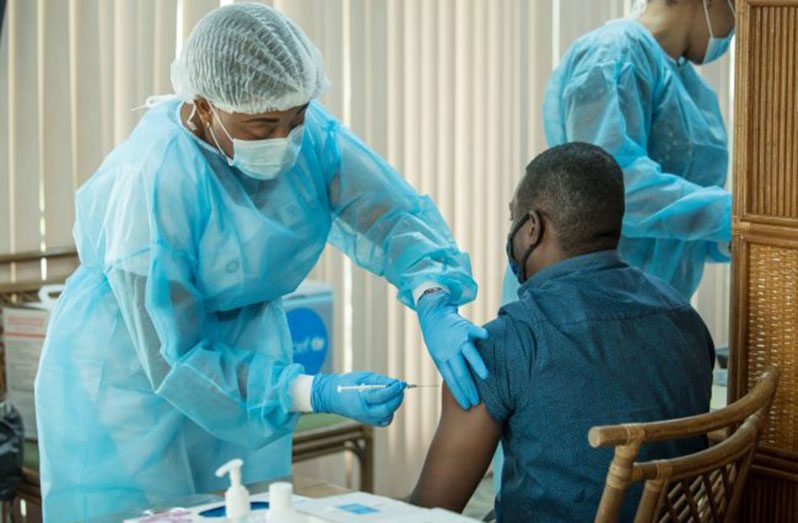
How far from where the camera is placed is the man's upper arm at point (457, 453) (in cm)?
174

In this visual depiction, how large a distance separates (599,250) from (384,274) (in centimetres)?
52

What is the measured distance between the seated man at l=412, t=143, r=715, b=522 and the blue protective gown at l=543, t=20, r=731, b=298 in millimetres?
811

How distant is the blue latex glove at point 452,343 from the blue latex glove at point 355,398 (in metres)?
0.09

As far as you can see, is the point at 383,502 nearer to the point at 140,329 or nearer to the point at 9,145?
the point at 140,329

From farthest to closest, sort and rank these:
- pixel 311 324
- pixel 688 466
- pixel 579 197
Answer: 1. pixel 311 324
2. pixel 579 197
3. pixel 688 466

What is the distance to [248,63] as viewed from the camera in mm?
1853

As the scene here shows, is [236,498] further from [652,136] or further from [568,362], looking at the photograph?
[652,136]

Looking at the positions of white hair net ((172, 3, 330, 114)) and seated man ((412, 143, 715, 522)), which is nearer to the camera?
seated man ((412, 143, 715, 522))

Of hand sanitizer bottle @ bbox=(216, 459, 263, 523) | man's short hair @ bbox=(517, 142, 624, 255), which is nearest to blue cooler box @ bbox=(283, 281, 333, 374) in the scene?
man's short hair @ bbox=(517, 142, 624, 255)

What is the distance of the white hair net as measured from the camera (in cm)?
185

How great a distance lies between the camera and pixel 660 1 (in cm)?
280

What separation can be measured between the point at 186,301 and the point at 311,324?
4.46 feet

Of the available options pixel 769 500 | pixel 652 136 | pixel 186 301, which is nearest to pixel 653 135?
pixel 652 136

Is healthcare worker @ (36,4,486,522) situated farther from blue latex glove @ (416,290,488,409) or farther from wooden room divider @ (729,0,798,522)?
wooden room divider @ (729,0,798,522)
